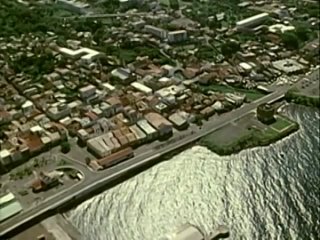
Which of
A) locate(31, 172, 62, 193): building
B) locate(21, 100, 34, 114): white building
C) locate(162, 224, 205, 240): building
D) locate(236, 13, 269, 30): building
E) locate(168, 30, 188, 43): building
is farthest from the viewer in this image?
locate(236, 13, 269, 30): building

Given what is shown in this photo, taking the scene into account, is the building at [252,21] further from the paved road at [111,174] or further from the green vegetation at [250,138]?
the green vegetation at [250,138]

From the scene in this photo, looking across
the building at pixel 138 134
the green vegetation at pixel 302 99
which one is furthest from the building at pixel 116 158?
the green vegetation at pixel 302 99

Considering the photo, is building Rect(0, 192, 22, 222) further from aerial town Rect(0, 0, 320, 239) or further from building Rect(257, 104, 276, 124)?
building Rect(257, 104, 276, 124)

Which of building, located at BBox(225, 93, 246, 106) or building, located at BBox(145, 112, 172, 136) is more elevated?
building, located at BBox(145, 112, 172, 136)

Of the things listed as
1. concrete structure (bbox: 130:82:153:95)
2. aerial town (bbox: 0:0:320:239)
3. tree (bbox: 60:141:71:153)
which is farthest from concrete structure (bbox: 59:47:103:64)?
tree (bbox: 60:141:71:153)

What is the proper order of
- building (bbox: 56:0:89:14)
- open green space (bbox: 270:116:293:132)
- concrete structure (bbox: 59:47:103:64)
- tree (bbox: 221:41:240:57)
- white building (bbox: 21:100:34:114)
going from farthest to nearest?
1. building (bbox: 56:0:89:14)
2. tree (bbox: 221:41:240:57)
3. concrete structure (bbox: 59:47:103:64)
4. white building (bbox: 21:100:34:114)
5. open green space (bbox: 270:116:293:132)

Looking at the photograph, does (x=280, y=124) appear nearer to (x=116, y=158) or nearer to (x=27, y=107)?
(x=116, y=158)

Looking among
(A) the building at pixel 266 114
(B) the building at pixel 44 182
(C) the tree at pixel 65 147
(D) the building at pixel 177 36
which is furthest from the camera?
(D) the building at pixel 177 36
